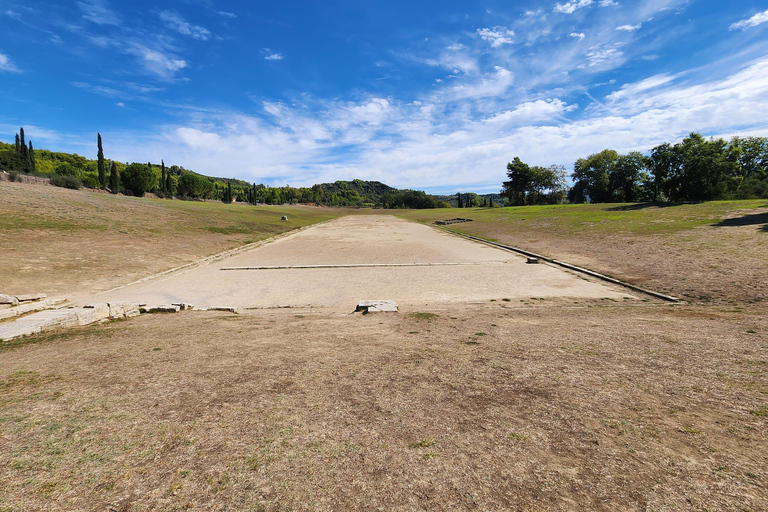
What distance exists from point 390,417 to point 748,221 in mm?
27729

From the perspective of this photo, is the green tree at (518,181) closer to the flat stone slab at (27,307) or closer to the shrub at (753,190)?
the shrub at (753,190)

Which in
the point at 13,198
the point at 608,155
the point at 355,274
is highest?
the point at 608,155

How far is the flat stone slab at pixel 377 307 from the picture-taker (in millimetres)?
7914

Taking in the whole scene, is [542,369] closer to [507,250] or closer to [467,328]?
[467,328]

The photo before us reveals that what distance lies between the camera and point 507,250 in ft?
62.6

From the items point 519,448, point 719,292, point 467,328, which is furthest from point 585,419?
point 719,292

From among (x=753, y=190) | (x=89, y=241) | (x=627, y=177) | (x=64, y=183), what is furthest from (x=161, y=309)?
(x=627, y=177)

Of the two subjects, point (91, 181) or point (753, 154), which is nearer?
point (753, 154)

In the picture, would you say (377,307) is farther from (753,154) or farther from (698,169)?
(753,154)

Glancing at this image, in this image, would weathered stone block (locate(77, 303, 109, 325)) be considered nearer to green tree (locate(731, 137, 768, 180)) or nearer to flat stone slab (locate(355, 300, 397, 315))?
flat stone slab (locate(355, 300, 397, 315))

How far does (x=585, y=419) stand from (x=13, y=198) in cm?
3236

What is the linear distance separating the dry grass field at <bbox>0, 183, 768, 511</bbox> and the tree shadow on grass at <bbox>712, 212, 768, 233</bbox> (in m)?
18.5

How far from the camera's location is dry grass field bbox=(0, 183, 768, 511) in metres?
2.27

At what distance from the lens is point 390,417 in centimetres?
320
